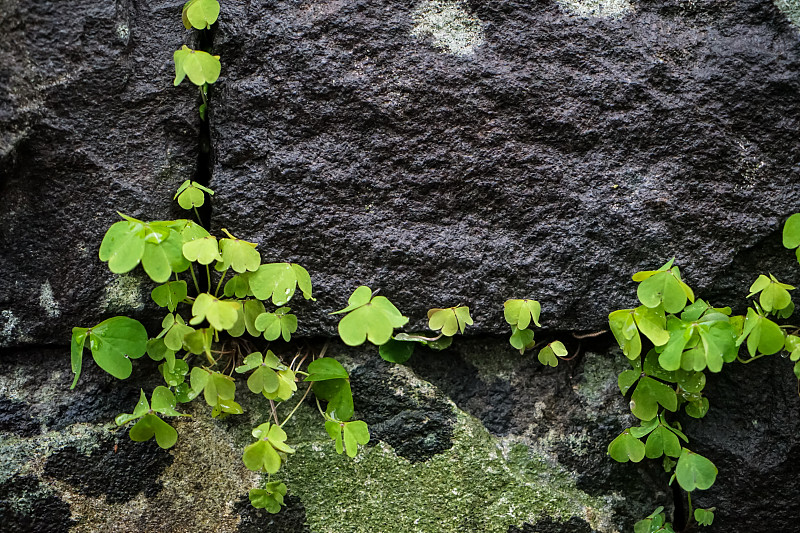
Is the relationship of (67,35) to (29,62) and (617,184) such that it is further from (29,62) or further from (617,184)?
(617,184)

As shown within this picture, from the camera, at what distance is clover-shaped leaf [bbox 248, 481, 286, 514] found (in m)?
0.97

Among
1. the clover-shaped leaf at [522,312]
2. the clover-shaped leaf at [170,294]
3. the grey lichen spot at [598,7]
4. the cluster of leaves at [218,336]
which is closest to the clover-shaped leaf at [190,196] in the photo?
the cluster of leaves at [218,336]

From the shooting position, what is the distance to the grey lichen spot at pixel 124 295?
992 millimetres

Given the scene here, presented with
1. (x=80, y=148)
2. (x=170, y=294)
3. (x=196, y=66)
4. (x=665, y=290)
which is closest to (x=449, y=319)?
(x=665, y=290)

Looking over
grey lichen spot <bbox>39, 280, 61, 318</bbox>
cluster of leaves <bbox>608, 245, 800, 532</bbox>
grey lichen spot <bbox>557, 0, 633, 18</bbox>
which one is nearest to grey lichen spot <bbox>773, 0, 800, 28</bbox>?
grey lichen spot <bbox>557, 0, 633, 18</bbox>

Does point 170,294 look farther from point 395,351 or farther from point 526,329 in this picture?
point 526,329

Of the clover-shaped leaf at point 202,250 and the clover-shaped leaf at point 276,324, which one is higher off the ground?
the clover-shaped leaf at point 202,250

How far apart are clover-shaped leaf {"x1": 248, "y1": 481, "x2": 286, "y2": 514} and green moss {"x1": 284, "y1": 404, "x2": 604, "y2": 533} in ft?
0.17

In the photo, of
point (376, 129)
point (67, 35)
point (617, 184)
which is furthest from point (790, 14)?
point (67, 35)

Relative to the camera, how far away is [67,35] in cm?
94

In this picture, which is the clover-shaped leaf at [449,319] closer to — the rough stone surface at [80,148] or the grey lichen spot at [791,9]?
the rough stone surface at [80,148]

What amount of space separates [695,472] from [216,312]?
82 centimetres

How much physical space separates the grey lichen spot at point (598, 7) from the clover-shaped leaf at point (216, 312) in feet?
2.47

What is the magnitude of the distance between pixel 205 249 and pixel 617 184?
683 mm
